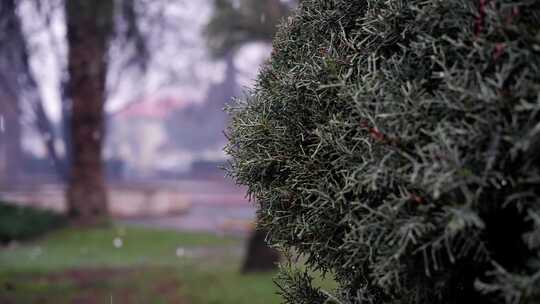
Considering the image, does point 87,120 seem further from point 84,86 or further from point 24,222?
point 24,222

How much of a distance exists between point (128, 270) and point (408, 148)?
908 centimetres

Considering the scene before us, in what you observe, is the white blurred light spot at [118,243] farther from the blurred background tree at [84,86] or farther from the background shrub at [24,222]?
the background shrub at [24,222]

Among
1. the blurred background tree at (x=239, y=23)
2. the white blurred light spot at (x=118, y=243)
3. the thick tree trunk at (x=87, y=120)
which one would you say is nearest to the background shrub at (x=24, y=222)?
the thick tree trunk at (x=87, y=120)

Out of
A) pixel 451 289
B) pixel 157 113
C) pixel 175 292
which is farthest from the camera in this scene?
pixel 157 113

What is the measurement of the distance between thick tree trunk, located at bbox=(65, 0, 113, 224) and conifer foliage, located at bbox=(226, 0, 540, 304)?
1377 cm

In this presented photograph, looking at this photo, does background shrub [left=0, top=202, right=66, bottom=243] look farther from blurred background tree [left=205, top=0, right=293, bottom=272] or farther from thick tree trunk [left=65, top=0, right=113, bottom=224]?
blurred background tree [left=205, top=0, right=293, bottom=272]

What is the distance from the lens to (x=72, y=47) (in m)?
15.7

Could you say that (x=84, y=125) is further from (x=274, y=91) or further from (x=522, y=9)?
(x=522, y=9)

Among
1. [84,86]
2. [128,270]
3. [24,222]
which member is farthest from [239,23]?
[24,222]

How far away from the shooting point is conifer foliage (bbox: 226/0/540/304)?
182 cm

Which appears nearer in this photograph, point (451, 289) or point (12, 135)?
point (451, 289)

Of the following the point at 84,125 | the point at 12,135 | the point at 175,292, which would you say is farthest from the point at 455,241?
the point at 12,135

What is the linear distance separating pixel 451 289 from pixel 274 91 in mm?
1068

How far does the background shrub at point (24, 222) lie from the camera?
1506cm
